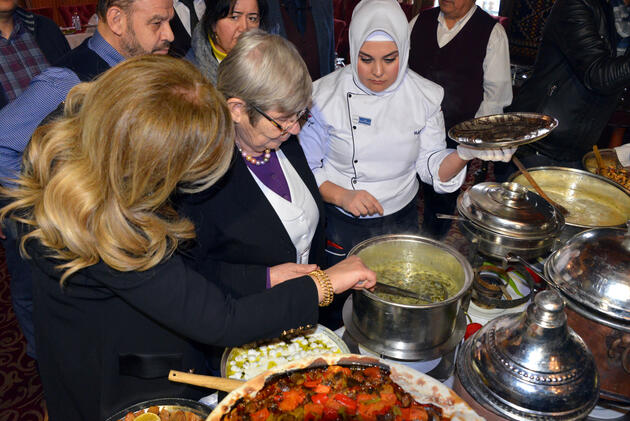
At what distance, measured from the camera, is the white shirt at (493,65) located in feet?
9.68

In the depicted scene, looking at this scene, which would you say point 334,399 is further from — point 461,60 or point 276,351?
point 461,60

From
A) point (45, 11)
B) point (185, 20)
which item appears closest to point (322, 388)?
point (185, 20)

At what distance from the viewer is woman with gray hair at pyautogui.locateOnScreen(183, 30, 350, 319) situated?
4.70ft

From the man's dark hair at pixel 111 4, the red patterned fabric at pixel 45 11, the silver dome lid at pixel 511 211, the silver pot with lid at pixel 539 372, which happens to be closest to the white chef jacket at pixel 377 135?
the silver dome lid at pixel 511 211

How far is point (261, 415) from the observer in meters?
0.99

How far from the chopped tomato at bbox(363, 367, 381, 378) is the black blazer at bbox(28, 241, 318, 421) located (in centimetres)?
25

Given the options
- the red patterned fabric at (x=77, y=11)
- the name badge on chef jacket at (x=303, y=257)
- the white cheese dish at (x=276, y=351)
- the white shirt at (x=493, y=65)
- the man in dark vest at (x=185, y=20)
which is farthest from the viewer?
the red patterned fabric at (x=77, y=11)

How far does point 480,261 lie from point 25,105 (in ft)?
→ 5.53

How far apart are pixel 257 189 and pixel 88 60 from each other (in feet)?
2.85

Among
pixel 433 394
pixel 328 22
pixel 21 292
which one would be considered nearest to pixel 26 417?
pixel 21 292

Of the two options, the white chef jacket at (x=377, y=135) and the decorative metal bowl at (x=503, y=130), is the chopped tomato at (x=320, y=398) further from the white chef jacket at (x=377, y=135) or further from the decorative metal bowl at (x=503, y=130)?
the white chef jacket at (x=377, y=135)

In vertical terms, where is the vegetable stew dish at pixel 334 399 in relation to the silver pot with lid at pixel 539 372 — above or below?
below

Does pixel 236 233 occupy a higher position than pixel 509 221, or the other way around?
pixel 509 221

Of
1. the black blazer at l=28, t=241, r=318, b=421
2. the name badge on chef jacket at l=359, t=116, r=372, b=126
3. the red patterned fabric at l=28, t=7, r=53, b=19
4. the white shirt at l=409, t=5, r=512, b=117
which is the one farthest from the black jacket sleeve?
the red patterned fabric at l=28, t=7, r=53, b=19
